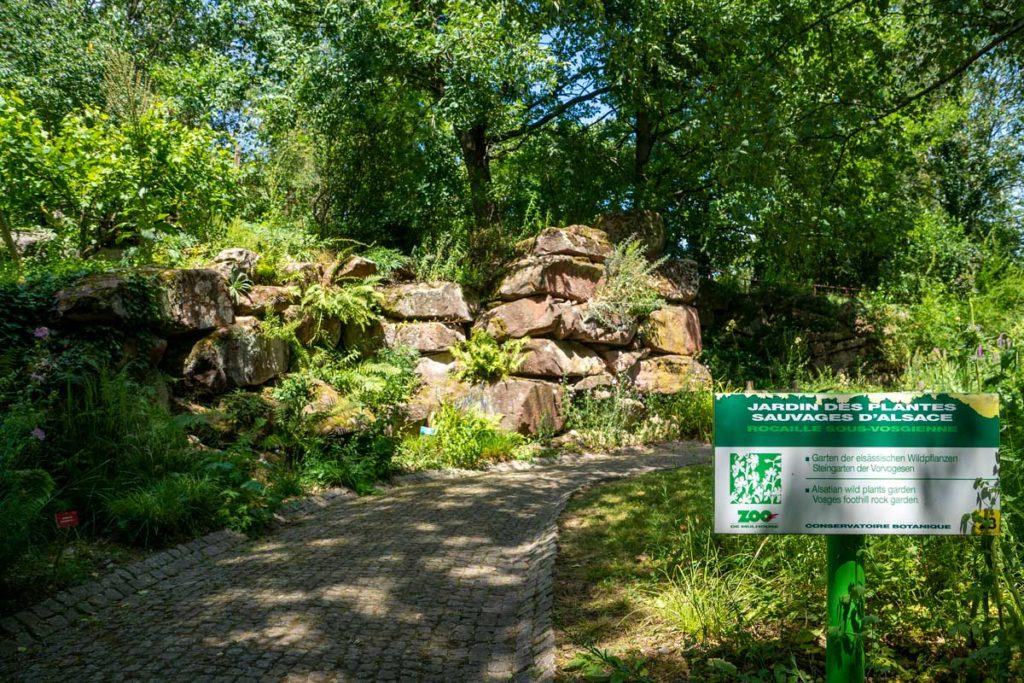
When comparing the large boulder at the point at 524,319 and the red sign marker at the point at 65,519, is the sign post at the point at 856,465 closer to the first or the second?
the red sign marker at the point at 65,519

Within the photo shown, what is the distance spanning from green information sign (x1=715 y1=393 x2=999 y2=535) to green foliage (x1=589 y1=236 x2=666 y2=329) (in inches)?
352

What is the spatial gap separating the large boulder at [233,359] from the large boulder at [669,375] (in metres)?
5.79

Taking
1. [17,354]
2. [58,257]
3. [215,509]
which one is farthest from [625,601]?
[58,257]

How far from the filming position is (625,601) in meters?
4.61

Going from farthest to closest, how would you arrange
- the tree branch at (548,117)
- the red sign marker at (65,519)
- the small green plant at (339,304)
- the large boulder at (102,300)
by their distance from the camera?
the tree branch at (548,117), the small green plant at (339,304), the large boulder at (102,300), the red sign marker at (65,519)

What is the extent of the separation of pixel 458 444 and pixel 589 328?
10.3 feet

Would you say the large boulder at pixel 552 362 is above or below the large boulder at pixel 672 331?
below

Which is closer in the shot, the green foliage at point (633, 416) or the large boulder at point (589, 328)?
the green foliage at point (633, 416)

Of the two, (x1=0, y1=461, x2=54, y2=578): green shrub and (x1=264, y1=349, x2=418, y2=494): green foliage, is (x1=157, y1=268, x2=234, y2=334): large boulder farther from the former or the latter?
(x1=0, y1=461, x2=54, y2=578): green shrub

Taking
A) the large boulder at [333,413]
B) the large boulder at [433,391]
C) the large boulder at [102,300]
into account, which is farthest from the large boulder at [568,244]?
the large boulder at [102,300]

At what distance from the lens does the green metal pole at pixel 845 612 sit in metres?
2.86

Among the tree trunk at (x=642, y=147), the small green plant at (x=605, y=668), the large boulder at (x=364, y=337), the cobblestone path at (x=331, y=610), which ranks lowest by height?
the cobblestone path at (x=331, y=610)

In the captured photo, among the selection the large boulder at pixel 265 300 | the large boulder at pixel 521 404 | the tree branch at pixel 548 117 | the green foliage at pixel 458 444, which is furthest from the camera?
the tree branch at pixel 548 117

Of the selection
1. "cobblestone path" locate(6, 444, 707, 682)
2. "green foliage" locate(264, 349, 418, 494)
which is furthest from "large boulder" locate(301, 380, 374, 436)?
"cobblestone path" locate(6, 444, 707, 682)
